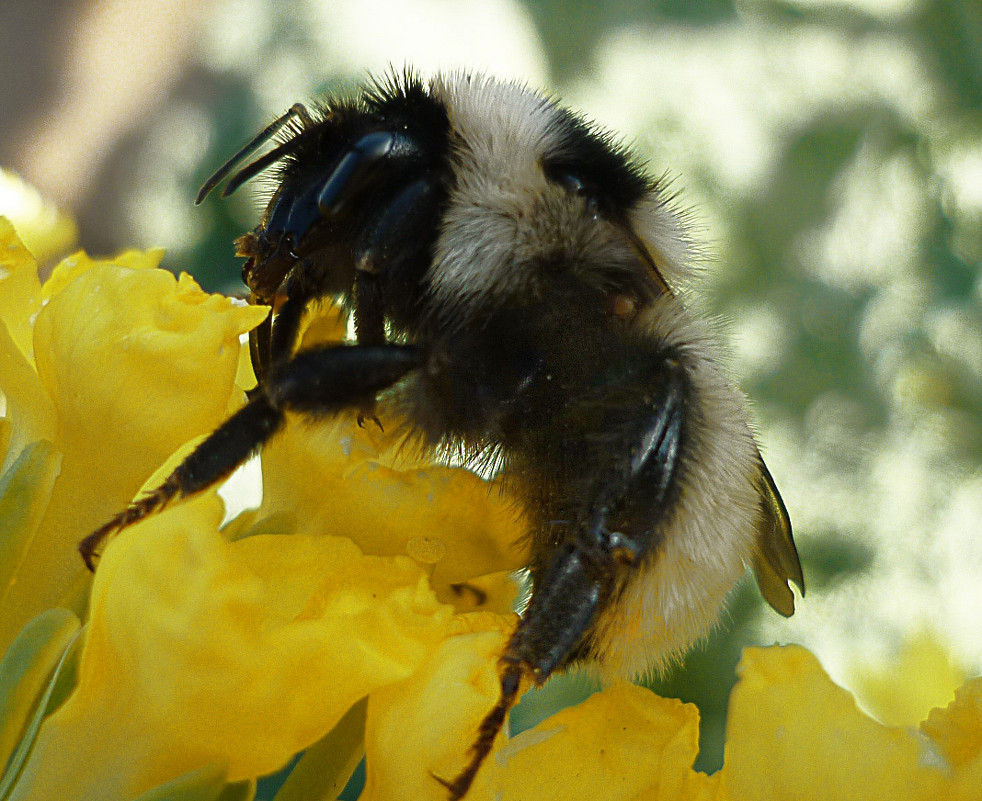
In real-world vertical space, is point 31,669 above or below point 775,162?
above

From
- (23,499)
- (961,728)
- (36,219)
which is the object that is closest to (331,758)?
(23,499)

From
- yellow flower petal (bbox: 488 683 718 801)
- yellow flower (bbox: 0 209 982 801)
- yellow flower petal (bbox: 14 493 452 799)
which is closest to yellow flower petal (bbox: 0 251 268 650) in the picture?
yellow flower (bbox: 0 209 982 801)

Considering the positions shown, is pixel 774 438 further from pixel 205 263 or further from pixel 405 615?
pixel 405 615

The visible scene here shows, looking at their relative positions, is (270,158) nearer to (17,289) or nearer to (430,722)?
(17,289)

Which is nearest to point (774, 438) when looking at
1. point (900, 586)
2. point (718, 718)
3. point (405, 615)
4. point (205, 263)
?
point (900, 586)

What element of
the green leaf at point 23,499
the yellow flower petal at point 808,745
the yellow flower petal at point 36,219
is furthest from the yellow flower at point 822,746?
the yellow flower petal at point 36,219

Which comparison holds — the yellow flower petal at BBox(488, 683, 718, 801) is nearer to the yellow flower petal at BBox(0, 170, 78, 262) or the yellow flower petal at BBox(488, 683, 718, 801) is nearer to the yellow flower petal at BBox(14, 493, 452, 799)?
the yellow flower petal at BBox(14, 493, 452, 799)
